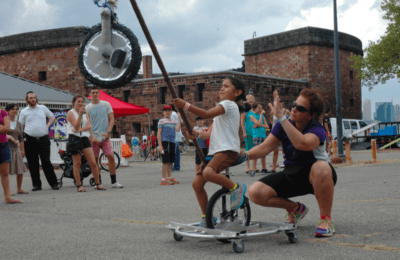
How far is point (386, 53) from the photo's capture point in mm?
36781

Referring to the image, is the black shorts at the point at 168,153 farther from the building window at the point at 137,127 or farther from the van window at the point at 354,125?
the building window at the point at 137,127

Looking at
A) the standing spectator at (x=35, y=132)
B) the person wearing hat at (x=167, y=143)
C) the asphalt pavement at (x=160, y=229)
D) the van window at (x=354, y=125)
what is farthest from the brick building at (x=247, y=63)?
the asphalt pavement at (x=160, y=229)

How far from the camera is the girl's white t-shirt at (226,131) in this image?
4.27 meters

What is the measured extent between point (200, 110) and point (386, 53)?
119ft

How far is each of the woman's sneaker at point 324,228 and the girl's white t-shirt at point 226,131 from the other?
942 millimetres

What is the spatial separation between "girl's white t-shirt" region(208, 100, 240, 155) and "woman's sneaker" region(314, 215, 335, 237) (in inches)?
37.1

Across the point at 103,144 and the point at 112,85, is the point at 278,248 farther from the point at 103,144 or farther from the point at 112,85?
the point at 112,85

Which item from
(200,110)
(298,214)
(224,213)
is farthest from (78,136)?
(298,214)

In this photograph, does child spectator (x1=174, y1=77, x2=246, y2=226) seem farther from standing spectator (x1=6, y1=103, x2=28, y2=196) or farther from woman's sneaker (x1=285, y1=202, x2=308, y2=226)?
standing spectator (x1=6, y1=103, x2=28, y2=196)

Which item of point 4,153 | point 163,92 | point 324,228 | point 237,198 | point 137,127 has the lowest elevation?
point 324,228

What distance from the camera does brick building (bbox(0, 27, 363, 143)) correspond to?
39625 millimetres

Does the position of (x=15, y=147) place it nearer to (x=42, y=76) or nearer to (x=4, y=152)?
(x=4, y=152)

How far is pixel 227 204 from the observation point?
163 inches

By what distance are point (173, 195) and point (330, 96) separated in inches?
1571
